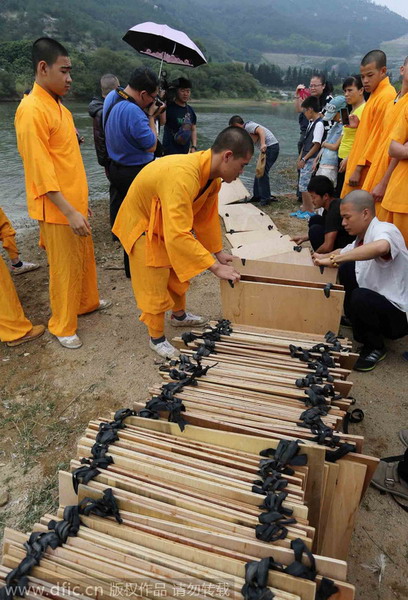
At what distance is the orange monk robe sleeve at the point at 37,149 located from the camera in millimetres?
3072

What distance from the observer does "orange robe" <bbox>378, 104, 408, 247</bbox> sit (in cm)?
352

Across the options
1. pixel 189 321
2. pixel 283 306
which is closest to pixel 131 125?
pixel 189 321

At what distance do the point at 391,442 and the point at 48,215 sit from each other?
10.7 feet

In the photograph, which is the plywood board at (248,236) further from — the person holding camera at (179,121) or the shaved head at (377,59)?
the shaved head at (377,59)

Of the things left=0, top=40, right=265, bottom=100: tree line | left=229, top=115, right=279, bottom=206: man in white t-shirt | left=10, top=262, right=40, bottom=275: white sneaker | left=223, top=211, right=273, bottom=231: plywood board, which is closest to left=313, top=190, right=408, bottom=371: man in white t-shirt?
left=223, top=211, right=273, bottom=231: plywood board

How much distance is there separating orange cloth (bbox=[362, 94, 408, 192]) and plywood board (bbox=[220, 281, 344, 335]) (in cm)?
197

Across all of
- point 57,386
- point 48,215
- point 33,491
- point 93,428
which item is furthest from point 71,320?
point 93,428

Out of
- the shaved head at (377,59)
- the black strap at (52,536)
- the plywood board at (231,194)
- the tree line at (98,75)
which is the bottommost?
the plywood board at (231,194)

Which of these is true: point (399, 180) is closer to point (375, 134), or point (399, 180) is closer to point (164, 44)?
point (375, 134)

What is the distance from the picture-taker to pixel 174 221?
2725mm

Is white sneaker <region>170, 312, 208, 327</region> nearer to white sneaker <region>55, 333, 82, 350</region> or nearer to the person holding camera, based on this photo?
white sneaker <region>55, 333, 82, 350</region>

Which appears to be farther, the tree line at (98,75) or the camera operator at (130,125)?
the tree line at (98,75)

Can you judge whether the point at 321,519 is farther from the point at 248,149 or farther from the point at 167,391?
the point at 248,149

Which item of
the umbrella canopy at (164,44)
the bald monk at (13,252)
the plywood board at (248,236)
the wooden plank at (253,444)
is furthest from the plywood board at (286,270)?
the umbrella canopy at (164,44)
